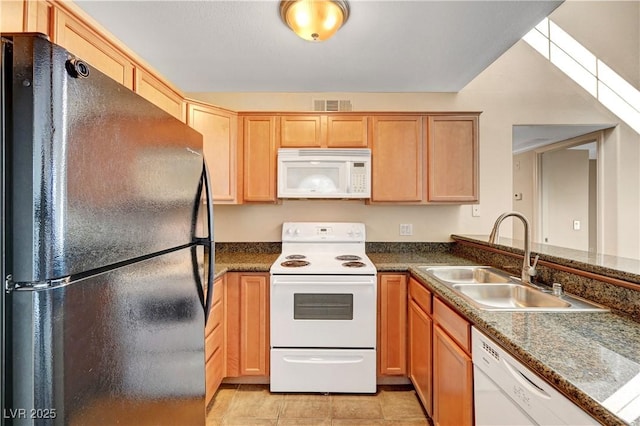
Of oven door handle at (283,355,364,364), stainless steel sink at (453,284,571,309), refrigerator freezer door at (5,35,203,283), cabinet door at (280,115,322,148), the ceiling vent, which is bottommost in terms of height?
oven door handle at (283,355,364,364)

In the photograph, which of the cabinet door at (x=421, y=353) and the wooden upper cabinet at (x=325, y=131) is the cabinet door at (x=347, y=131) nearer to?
the wooden upper cabinet at (x=325, y=131)

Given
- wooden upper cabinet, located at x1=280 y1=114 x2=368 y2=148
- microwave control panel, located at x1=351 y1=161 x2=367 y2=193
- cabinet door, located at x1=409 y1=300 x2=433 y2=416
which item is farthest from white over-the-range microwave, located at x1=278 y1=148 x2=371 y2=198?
cabinet door, located at x1=409 y1=300 x2=433 y2=416

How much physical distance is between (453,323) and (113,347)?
1363 millimetres

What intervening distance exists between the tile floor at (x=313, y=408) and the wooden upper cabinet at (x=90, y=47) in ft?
6.93

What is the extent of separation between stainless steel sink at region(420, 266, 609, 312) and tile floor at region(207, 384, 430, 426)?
912 mm

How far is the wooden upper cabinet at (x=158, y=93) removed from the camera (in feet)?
5.62

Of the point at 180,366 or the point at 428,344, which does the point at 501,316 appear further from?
the point at 180,366

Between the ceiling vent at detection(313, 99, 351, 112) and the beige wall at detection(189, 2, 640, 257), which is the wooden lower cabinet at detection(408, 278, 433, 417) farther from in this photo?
the ceiling vent at detection(313, 99, 351, 112)

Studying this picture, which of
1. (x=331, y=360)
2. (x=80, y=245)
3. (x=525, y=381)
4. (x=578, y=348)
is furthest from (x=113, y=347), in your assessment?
(x=331, y=360)

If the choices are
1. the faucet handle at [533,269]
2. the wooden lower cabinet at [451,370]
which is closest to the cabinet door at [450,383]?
the wooden lower cabinet at [451,370]

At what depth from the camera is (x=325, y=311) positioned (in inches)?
82.4

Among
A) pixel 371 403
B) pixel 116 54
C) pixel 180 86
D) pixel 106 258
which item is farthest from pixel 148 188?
pixel 180 86

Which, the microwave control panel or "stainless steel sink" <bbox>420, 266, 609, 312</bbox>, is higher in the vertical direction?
the microwave control panel

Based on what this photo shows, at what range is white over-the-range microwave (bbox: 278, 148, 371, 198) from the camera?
245 cm
